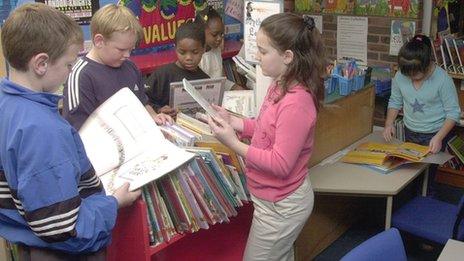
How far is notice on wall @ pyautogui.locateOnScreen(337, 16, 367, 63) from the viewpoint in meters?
4.06

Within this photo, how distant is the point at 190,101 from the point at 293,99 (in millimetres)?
834

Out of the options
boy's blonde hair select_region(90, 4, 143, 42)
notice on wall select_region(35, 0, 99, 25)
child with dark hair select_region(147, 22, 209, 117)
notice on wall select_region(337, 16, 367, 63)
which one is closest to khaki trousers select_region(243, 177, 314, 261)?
boy's blonde hair select_region(90, 4, 143, 42)

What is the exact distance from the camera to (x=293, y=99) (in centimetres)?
165

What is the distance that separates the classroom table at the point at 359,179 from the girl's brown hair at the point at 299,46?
80 centimetres

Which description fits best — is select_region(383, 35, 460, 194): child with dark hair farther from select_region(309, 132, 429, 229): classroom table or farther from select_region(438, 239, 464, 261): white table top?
select_region(438, 239, 464, 261): white table top

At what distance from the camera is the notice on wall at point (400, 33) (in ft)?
12.2

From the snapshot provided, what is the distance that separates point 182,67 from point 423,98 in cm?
150

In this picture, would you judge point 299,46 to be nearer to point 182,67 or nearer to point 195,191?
point 195,191

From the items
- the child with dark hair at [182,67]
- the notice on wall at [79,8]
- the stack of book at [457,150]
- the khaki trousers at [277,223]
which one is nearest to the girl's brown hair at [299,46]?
the khaki trousers at [277,223]

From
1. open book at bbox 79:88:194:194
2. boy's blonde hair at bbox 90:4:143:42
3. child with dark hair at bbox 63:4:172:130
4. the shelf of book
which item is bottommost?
the shelf of book

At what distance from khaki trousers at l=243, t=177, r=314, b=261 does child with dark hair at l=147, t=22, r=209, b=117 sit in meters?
0.99

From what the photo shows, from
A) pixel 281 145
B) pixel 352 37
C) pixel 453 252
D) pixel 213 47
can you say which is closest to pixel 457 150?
pixel 352 37

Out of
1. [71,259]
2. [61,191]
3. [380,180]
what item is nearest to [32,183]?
[61,191]

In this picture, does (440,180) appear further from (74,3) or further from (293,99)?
(74,3)
